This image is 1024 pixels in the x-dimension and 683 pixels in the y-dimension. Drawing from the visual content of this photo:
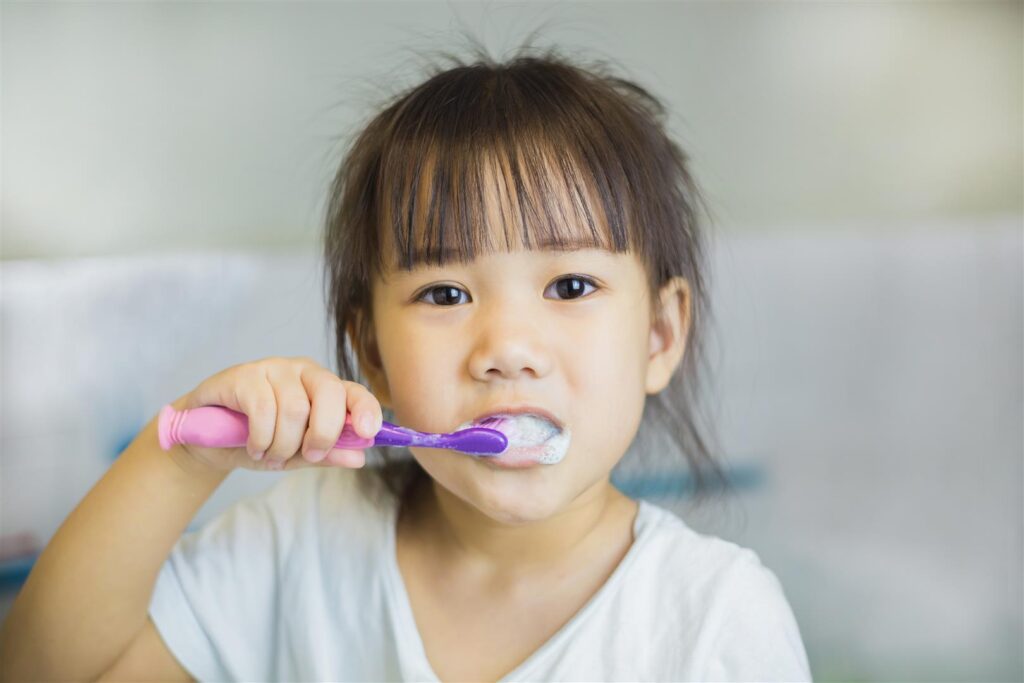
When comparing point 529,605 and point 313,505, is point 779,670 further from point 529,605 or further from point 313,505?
point 313,505

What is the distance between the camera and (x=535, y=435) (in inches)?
27.7

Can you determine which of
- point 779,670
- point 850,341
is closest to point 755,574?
point 779,670

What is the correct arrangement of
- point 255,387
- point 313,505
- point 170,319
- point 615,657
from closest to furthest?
point 255,387 < point 615,657 < point 313,505 < point 170,319

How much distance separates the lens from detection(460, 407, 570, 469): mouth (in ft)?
2.27

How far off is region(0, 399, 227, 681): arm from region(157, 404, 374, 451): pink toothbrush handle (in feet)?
0.40

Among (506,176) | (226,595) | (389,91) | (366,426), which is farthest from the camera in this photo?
(389,91)

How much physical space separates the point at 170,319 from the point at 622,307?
665 millimetres

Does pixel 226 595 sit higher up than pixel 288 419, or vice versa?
pixel 288 419

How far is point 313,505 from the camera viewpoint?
2.94 feet

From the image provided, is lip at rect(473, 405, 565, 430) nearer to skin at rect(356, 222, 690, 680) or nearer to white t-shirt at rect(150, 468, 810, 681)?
skin at rect(356, 222, 690, 680)

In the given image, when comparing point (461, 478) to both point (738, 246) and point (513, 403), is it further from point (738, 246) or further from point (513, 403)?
point (738, 246)

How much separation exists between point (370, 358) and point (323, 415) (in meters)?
0.22

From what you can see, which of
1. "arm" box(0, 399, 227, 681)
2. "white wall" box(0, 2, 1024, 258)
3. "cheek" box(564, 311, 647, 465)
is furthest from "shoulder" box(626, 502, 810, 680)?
"white wall" box(0, 2, 1024, 258)

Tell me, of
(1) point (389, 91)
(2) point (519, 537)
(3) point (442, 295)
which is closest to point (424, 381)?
(3) point (442, 295)
